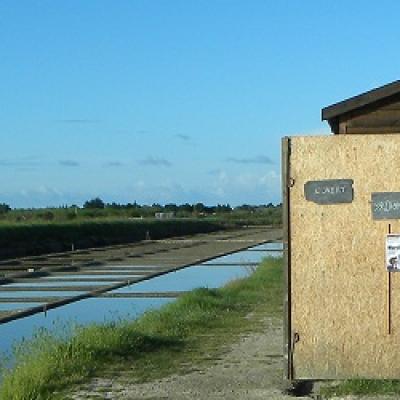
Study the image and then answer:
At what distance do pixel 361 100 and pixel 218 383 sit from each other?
3.12 meters

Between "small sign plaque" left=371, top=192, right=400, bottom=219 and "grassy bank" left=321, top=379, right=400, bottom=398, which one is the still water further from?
"small sign plaque" left=371, top=192, right=400, bottom=219

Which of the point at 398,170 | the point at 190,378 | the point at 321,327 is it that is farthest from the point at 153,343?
the point at 398,170

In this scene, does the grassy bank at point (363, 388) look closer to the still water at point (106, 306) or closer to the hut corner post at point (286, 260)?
the hut corner post at point (286, 260)

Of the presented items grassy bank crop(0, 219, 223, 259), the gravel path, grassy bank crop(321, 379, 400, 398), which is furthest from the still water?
grassy bank crop(0, 219, 223, 259)

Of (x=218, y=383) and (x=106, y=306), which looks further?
(x=106, y=306)

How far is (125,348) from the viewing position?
10859 millimetres

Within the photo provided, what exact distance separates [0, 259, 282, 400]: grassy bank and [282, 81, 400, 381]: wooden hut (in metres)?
1.96

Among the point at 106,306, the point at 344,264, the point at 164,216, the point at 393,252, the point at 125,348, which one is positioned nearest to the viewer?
the point at 393,252

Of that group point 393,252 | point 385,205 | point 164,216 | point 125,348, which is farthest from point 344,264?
point 164,216

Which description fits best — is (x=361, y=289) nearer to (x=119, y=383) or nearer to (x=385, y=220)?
(x=385, y=220)

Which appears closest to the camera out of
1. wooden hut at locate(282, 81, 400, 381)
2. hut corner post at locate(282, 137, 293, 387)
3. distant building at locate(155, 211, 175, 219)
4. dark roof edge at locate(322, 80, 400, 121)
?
wooden hut at locate(282, 81, 400, 381)

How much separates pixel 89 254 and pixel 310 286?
111 ft

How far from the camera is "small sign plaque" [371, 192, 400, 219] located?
8320 mm

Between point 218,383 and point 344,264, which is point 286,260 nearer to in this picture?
point 344,264
